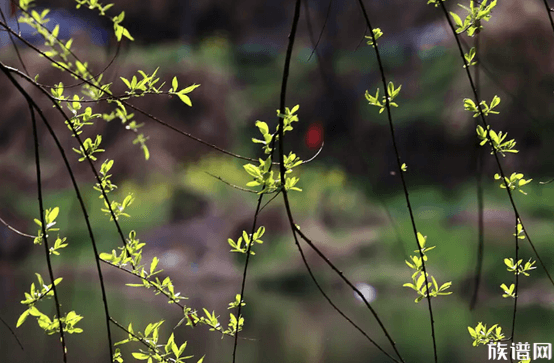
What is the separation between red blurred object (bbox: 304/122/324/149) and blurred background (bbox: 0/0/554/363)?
11mm

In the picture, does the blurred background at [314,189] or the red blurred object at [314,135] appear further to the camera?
the red blurred object at [314,135]

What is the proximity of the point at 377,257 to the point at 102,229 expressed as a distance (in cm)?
123

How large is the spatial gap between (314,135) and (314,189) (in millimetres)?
271

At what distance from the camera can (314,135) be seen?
90.7 inches

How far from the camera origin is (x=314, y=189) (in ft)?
7.20

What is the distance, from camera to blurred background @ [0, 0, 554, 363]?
188 centimetres

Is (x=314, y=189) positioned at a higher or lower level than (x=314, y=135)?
lower

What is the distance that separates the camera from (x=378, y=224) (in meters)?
2.11

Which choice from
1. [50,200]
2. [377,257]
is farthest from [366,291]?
[50,200]

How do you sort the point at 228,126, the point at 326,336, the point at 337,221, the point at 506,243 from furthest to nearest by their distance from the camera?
the point at 228,126 → the point at 337,221 → the point at 506,243 → the point at 326,336

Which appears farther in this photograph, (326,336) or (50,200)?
(50,200)

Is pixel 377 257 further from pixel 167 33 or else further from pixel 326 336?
pixel 167 33

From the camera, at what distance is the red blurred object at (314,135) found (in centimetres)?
227

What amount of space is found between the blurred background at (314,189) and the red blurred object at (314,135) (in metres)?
0.01
